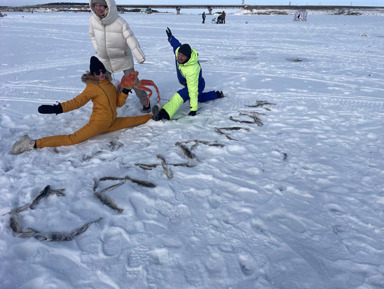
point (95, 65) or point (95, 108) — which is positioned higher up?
point (95, 65)

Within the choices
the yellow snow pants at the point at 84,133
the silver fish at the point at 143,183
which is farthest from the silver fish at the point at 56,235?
the yellow snow pants at the point at 84,133

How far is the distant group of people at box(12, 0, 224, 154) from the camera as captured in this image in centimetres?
334

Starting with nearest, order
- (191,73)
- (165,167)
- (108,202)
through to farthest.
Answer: (108,202) → (165,167) → (191,73)

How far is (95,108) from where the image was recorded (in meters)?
3.62

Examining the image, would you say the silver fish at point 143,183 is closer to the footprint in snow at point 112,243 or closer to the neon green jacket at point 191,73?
the footprint in snow at point 112,243

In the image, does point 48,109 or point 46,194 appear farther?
point 48,109

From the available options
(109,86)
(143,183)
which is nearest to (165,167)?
(143,183)

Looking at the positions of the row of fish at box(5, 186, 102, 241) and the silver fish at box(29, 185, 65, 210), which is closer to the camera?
the row of fish at box(5, 186, 102, 241)

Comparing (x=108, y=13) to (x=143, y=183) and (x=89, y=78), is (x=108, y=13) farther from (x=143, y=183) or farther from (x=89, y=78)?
(x=143, y=183)

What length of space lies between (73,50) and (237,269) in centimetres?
1101

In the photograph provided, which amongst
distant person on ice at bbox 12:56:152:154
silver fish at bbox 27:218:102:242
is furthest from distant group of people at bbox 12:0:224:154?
silver fish at bbox 27:218:102:242

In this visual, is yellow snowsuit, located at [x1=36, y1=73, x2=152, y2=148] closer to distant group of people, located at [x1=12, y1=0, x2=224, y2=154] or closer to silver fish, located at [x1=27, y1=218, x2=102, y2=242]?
distant group of people, located at [x1=12, y1=0, x2=224, y2=154]

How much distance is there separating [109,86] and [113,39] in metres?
1.01

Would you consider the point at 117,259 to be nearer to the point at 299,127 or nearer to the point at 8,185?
the point at 8,185
